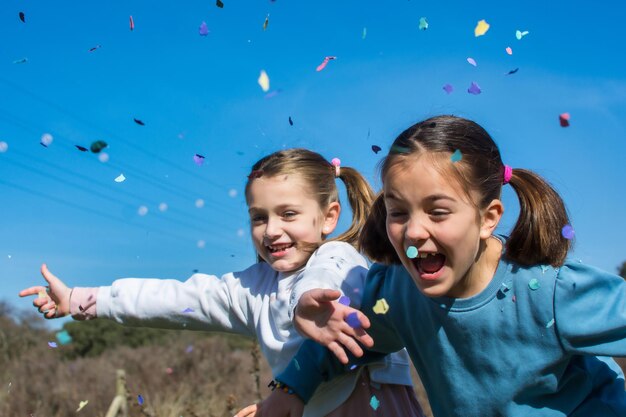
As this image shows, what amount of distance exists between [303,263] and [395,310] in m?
0.56

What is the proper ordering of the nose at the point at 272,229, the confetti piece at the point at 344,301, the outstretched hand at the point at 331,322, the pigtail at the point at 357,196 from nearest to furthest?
the outstretched hand at the point at 331,322 → the confetti piece at the point at 344,301 → the nose at the point at 272,229 → the pigtail at the point at 357,196

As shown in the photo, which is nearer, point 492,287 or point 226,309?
point 492,287

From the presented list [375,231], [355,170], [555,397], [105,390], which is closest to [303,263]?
[375,231]

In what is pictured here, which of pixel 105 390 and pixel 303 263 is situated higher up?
pixel 303 263

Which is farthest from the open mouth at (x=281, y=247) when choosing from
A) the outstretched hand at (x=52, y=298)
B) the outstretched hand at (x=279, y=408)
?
the outstretched hand at (x=52, y=298)

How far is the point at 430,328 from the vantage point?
3.19 meters

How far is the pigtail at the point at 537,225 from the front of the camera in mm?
2996

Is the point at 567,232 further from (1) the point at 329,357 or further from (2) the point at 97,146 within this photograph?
(2) the point at 97,146

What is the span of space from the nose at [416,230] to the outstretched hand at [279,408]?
38.2 inches

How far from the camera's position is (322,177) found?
3.87 metres

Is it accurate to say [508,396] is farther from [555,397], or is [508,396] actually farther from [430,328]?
[430,328]

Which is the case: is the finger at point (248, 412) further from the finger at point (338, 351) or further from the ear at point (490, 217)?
the ear at point (490, 217)

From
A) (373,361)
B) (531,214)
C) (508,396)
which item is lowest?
(373,361)

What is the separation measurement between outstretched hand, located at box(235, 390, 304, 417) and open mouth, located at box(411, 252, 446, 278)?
858mm
